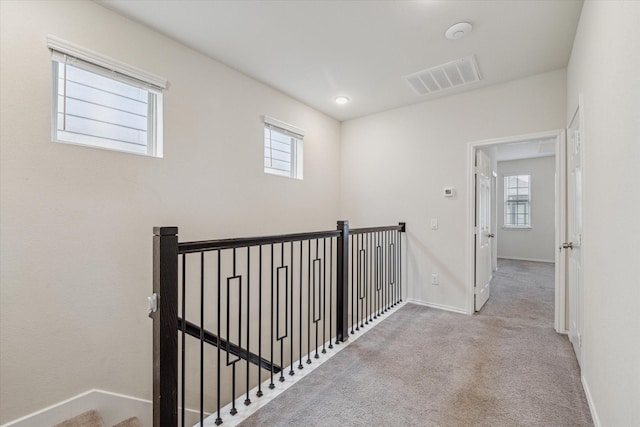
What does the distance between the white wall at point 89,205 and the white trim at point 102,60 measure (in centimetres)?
5

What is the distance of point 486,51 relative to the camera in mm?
2656

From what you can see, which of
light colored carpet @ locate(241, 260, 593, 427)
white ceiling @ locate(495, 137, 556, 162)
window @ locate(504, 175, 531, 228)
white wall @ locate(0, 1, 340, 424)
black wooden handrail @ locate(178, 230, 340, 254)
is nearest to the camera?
black wooden handrail @ locate(178, 230, 340, 254)

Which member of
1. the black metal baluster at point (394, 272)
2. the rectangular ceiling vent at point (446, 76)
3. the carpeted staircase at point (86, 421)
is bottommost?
the carpeted staircase at point (86, 421)

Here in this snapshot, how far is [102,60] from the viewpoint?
2.15 m

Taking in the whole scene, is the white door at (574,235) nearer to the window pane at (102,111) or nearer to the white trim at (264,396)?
the white trim at (264,396)

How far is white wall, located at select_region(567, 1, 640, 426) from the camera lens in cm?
106

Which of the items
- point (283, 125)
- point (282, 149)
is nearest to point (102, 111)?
point (283, 125)

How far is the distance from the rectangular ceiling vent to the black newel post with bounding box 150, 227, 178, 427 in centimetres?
290

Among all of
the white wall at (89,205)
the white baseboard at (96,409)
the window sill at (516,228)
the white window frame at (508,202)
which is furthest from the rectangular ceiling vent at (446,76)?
the window sill at (516,228)

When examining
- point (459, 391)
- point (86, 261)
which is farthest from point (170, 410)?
point (459, 391)

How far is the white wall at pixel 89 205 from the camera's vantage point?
179cm

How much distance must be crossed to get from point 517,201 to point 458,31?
6.78 m

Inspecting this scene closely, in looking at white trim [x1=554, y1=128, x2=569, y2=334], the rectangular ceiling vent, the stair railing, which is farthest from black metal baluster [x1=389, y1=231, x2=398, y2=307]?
the rectangular ceiling vent

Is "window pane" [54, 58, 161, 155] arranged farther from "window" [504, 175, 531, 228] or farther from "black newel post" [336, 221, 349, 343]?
"window" [504, 175, 531, 228]
